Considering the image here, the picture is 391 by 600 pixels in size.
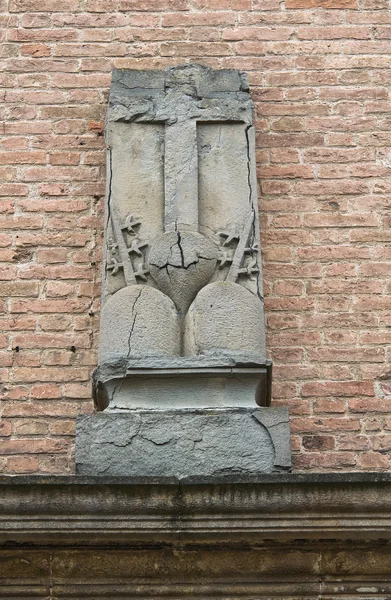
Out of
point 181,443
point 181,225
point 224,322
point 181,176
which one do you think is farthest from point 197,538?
point 181,176

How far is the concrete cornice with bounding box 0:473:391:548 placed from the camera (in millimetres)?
4262

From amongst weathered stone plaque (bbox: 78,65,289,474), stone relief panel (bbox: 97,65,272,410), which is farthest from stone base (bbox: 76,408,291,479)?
stone relief panel (bbox: 97,65,272,410)

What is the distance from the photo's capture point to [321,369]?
5.34m

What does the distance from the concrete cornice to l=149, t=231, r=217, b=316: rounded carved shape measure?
0.97 metres

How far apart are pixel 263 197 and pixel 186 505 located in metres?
1.92

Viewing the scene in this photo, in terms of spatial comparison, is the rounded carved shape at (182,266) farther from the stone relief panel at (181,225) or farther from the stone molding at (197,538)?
the stone molding at (197,538)

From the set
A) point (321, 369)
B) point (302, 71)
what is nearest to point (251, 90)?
point (302, 71)

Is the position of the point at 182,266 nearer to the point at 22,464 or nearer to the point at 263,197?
the point at 263,197

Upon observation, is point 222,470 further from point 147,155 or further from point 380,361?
point 147,155

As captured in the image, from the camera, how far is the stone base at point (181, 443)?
4613 millimetres

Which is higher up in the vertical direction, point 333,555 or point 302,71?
point 302,71

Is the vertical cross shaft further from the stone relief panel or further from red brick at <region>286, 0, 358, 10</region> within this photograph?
red brick at <region>286, 0, 358, 10</region>

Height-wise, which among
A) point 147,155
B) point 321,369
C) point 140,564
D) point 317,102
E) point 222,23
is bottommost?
point 140,564

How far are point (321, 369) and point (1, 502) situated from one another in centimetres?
167
